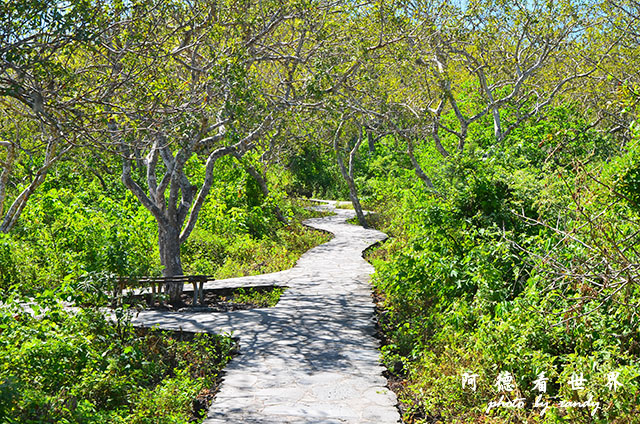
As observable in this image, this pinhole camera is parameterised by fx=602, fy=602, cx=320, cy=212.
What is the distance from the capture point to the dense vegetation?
4637 millimetres

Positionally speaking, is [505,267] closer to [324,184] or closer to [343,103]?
[343,103]

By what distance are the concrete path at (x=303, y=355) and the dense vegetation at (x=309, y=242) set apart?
0.37m

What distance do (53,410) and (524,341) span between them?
370cm

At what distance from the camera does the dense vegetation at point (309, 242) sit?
15.2 ft

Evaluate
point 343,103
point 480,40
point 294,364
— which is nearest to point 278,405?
point 294,364

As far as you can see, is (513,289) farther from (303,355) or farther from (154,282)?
(154,282)

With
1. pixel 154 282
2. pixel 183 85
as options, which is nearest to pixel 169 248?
pixel 154 282

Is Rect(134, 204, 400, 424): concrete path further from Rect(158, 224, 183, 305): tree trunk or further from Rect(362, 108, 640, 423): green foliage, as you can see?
Rect(158, 224, 183, 305): tree trunk

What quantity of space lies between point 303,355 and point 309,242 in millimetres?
10479

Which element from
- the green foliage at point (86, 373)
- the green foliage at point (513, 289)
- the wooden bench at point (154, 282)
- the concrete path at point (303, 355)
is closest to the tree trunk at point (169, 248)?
the wooden bench at point (154, 282)

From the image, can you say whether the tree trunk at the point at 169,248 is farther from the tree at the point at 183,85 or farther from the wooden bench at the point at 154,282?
the wooden bench at the point at 154,282

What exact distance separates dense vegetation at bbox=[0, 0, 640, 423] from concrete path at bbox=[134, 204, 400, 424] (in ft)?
1.22

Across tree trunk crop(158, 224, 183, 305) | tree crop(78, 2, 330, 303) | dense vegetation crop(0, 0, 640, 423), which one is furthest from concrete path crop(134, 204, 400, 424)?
tree crop(78, 2, 330, 303)

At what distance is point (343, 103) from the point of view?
1368 centimetres
